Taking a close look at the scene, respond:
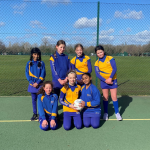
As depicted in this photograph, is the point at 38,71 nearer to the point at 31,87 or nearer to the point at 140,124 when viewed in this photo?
the point at 31,87

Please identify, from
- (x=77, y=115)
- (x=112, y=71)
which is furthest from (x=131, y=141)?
(x=112, y=71)

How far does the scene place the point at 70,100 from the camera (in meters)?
3.25

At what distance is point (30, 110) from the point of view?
407cm

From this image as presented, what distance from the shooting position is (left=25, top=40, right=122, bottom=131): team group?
3.11 metres

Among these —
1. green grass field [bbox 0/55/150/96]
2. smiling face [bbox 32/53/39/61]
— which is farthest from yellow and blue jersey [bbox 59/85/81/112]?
green grass field [bbox 0/55/150/96]

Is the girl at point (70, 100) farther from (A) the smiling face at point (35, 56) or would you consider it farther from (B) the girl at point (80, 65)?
(A) the smiling face at point (35, 56)

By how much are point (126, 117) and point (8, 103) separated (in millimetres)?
3285

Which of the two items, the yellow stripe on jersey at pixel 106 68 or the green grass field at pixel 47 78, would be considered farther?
the green grass field at pixel 47 78

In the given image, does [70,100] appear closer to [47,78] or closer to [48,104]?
[48,104]

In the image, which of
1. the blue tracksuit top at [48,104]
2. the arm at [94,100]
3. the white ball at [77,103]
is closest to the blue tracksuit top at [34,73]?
the blue tracksuit top at [48,104]

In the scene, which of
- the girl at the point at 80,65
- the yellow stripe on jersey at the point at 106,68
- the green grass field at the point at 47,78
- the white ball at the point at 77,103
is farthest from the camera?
the green grass field at the point at 47,78

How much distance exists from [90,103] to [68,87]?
1.80 ft

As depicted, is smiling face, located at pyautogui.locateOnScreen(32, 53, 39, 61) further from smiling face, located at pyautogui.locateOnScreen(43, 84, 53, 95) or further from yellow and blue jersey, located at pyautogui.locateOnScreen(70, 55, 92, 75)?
yellow and blue jersey, located at pyautogui.locateOnScreen(70, 55, 92, 75)

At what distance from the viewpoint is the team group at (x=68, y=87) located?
3.11m
